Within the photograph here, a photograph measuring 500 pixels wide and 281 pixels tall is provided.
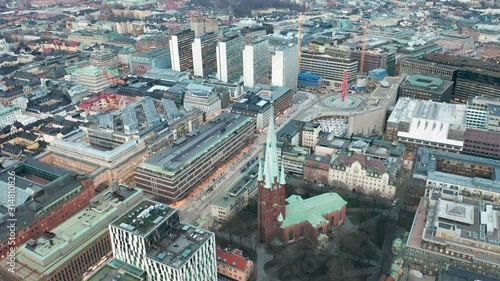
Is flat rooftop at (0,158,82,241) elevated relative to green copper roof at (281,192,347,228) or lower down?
elevated

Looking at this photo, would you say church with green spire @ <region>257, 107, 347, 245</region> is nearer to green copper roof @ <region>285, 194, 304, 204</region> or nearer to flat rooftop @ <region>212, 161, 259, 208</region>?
green copper roof @ <region>285, 194, 304, 204</region>

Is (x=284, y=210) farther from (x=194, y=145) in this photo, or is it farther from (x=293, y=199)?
(x=194, y=145)

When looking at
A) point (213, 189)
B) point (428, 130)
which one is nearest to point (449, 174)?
point (428, 130)

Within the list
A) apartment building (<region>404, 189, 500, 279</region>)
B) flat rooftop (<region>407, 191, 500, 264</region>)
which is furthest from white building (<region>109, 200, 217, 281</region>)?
flat rooftop (<region>407, 191, 500, 264</region>)

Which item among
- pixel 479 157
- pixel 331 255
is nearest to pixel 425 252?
pixel 331 255

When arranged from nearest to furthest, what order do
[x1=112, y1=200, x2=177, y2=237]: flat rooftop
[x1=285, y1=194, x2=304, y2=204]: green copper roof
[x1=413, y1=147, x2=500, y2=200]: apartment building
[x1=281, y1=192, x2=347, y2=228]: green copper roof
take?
[x1=112, y1=200, x2=177, y2=237]: flat rooftop, [x1=281, y1=192, x2=347, y2=228]: green copper roof, [x1=285, y1=194, x2=304, y2=204]: green copper roof, [x1=413, y1=147, x2=500, y2=200]: apartment building

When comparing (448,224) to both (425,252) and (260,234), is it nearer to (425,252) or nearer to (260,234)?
(425,252)

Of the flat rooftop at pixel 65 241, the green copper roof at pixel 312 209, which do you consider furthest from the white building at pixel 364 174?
the flat rooftop at pixel 65 241
